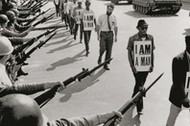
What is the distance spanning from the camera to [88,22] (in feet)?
36.7

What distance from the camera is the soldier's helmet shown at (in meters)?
1.91

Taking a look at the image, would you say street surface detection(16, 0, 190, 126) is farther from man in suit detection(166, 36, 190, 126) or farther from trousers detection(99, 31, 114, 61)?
man in suit detection(166, 36, 190, 126)

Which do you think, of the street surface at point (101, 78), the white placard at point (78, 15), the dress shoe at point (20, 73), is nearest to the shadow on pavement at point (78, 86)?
the street surface at point (101, 78)

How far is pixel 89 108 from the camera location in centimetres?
689

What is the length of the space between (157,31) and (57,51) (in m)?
5.59

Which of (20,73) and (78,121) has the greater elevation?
(78,121)

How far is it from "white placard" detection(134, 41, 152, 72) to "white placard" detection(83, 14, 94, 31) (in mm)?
5224

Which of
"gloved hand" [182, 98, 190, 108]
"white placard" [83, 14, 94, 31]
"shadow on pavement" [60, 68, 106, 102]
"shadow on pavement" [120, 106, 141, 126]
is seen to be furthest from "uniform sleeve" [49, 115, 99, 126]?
"white placard" [83, 14, 94, 31]

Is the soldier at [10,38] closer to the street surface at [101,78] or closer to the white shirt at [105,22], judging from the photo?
the street surface at [101,78]

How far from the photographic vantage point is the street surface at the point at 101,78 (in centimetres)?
665

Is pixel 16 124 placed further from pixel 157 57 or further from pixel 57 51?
pixel 57 51

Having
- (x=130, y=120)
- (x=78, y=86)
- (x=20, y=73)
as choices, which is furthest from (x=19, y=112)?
(x=20, y=73)

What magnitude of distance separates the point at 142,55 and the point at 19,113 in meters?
4.42

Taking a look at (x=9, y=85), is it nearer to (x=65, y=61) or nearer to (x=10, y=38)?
(x=10, y=38)
